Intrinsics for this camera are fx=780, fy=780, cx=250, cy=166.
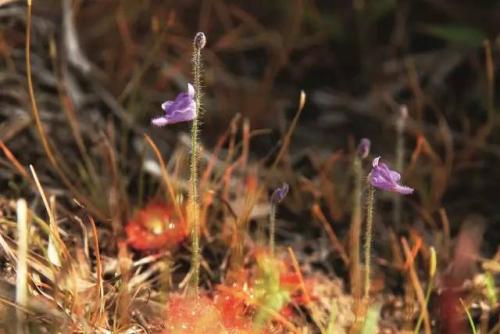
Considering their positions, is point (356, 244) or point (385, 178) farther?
point (356, 244)

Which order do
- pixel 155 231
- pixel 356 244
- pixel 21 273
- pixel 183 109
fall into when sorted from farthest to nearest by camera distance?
pixel 155 231 → pixel 356 244 → pixel 183 109 → pixel 21 273

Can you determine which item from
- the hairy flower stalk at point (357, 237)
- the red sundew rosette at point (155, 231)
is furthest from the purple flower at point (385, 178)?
the red sundew rosette at point (155, 231)

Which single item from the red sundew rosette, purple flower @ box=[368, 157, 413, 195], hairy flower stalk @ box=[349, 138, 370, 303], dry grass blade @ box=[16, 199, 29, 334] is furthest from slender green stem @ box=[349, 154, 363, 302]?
dry grass blade @ box=[16, 199, 29, 334]

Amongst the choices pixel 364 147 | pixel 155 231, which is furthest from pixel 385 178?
pixel 155 231

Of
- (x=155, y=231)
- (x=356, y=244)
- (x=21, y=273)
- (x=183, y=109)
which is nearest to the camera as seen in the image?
(x=21, y=273)

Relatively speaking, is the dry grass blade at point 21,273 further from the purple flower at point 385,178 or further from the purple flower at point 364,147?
the purple flower at point 364,147

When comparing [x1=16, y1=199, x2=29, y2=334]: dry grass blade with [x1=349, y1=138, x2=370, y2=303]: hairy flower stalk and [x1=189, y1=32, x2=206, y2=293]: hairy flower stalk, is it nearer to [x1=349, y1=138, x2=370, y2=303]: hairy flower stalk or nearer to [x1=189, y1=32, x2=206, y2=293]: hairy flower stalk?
[x1=189, y1=32, x2=206, y2=293]: hairy flower stalk

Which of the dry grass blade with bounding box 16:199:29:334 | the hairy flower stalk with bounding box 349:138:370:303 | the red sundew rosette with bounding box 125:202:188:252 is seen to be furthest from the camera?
the red sundew rosette with bounding box 125:202:188:252

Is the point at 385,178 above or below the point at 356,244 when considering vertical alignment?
above

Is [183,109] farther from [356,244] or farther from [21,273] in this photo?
[356,244]
